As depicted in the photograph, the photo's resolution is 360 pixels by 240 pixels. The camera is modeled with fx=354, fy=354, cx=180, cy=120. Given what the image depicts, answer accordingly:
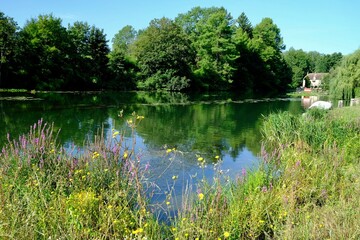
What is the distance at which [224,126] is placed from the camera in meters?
20.2

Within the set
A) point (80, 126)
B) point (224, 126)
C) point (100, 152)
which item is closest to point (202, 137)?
point (224, 126)

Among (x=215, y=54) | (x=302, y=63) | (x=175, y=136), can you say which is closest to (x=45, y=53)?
(x=215, y=54)

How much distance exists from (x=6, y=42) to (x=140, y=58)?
72.1 feet

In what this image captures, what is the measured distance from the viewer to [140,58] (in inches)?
2272

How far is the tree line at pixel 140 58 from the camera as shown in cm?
4341

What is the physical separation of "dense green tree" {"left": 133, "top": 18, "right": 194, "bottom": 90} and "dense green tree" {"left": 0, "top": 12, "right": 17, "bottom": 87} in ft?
63.0

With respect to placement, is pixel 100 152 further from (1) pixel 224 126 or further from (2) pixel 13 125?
(1) pixel 224 126

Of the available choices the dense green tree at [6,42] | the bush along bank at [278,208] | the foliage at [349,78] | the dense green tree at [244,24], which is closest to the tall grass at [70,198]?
the bush along bank at [278,208]

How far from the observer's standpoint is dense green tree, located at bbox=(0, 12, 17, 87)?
39.9 m

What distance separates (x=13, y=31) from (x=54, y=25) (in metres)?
7.59

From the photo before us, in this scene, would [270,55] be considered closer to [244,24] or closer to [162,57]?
[244,24]

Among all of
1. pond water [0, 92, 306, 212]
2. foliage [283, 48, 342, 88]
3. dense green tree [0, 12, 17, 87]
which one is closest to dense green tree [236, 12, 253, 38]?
foliage [283, 48, 342, 88]

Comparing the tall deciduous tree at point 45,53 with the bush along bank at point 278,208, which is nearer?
the bush along bank at point 278,208

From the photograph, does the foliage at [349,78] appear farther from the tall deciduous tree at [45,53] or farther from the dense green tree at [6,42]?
the dense green tree at [6,42]
